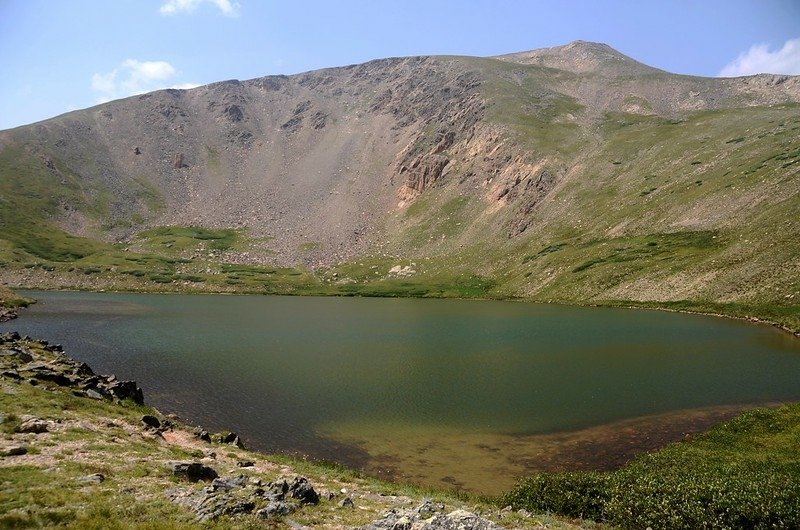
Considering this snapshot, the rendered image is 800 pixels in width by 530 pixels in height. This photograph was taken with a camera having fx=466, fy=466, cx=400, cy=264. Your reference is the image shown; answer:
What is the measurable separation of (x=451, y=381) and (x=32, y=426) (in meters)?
33.2

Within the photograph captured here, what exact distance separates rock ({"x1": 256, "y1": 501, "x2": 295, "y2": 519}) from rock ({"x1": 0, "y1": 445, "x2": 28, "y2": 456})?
11.3 metres

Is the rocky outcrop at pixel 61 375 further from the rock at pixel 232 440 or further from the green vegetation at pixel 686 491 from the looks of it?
the green vegetation at pixel 686 491

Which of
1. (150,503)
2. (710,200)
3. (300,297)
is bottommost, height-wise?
(300,297)

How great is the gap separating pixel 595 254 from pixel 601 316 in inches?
1697

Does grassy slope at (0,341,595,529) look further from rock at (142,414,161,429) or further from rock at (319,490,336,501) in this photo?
rock at (319,490,336,501)

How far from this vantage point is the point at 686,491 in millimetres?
18219

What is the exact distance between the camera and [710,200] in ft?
395

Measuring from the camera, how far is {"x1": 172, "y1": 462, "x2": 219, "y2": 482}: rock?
1875cm

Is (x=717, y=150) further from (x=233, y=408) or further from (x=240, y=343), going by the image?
(x=233, y=408)

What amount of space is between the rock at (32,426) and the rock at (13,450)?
2.78 m

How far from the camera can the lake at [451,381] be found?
3022 cm

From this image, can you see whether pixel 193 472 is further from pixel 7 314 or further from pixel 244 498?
pixel 7 314

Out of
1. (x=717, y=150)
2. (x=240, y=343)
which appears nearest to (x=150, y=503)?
(x=240, y=343)

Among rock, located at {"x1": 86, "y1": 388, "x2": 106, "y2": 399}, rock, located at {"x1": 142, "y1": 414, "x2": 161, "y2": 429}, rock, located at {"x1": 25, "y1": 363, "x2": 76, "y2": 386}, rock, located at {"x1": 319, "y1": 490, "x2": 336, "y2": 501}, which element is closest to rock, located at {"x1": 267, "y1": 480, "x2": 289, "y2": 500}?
rock, located at {"x1": 319, "y1": 490, "x2": 336, "y2": 501}
